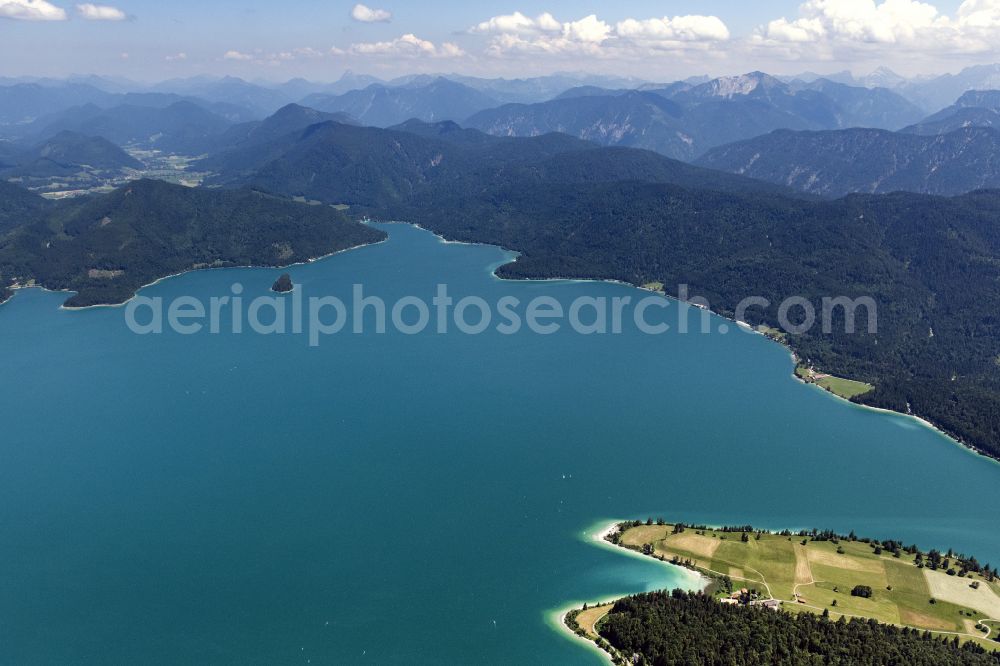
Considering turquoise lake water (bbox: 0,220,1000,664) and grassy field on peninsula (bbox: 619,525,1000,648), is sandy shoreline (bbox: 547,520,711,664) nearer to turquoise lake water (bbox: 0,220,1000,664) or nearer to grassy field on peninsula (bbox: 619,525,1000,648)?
turquoise lake water (bbox: 0,220,1000,664)

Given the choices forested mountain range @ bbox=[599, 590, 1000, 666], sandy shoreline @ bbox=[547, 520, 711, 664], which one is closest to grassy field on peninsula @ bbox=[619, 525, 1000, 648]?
sandy shoreline @ bbox=[547, 520, 711, 664]

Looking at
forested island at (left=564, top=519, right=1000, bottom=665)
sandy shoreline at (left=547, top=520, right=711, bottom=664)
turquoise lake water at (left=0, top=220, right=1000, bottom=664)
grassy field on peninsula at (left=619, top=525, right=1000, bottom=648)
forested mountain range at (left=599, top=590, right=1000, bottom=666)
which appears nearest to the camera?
forested mountain range at (left=599, top=590, right=1000, bottom=666)

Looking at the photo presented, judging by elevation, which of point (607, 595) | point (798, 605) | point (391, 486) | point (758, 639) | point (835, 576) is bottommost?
point (798, 605)

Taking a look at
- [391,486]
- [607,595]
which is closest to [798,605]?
[607,595]

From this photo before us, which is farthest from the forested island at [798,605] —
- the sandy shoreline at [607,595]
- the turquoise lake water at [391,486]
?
the turquoise lake water at [391,486]

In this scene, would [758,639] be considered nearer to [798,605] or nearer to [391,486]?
[798,605]

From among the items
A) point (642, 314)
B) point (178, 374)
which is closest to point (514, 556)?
point (178, 374)
